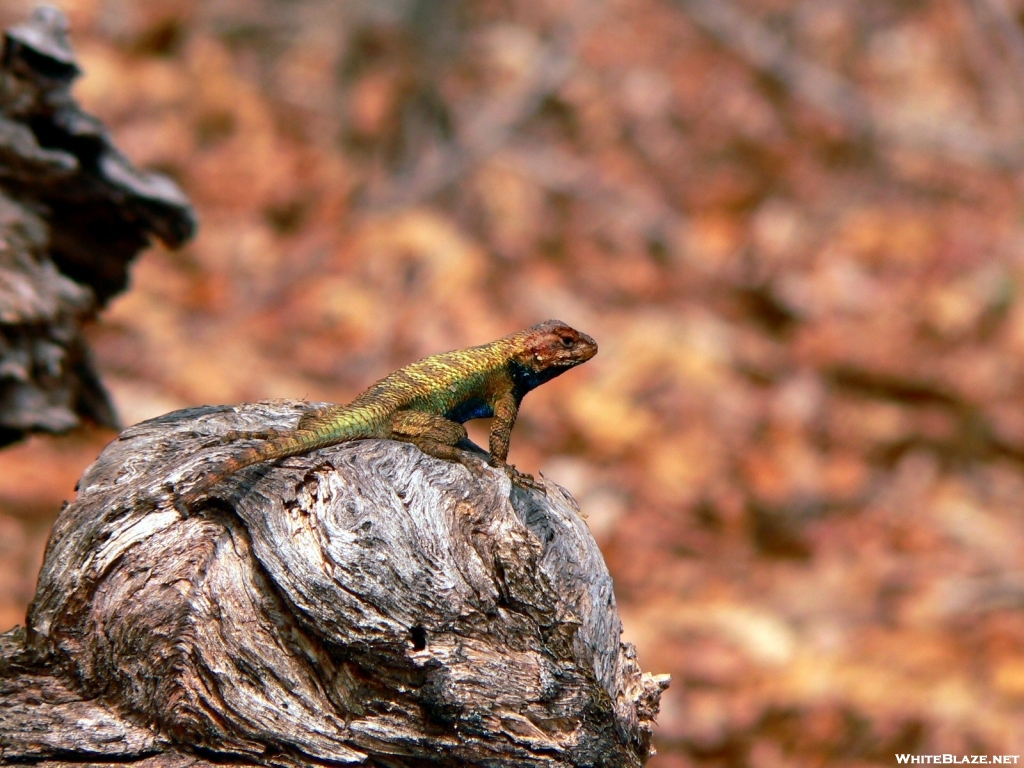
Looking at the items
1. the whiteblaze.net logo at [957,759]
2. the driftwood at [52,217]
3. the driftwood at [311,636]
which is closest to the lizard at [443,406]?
the driftwood at [311,636]

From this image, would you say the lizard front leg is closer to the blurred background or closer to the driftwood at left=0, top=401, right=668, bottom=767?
the driftwood at left=0, top=401, right=668, bottom=767

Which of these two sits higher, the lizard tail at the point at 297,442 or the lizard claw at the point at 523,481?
the lizard claw at the point at 523,481

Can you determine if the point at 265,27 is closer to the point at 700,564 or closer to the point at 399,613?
the point at 700,564

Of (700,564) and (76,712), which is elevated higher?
(700,564)

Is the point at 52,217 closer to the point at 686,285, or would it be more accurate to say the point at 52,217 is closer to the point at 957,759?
the point at 957,759

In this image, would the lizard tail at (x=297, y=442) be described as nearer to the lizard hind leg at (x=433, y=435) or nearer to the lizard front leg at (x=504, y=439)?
the lizard hind leg at (x=433, y=435)

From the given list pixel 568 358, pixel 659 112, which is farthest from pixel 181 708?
pixel 659 112

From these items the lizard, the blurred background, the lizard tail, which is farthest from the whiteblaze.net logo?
the lizard tail
